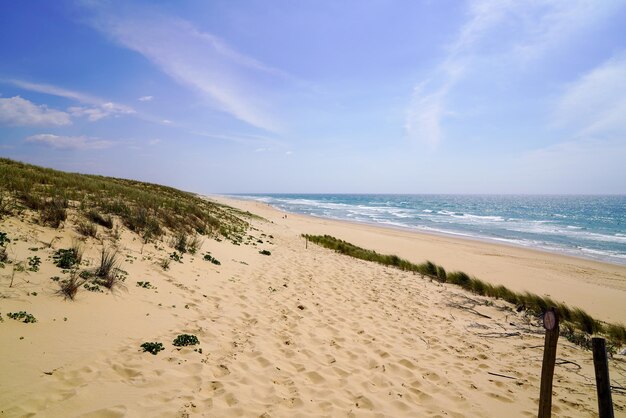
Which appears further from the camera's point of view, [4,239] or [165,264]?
[165,264]

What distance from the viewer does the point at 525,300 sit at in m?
10.1

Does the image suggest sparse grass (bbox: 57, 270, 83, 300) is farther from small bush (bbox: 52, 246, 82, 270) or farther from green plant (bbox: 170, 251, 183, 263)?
green plant (bbox: 170, 251, 183, 263)

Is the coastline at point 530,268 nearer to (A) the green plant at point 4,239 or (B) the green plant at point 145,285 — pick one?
(B) the green plant at point 145,285

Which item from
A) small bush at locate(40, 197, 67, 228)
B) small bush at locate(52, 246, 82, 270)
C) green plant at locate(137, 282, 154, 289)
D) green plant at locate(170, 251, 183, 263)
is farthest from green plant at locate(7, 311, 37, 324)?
green plant at locate(170, 251, 183, 263)

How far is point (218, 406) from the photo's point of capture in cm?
372

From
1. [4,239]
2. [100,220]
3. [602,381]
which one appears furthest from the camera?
[100,220]

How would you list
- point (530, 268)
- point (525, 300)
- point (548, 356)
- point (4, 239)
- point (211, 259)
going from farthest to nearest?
point (530, 268)
point (525, 300)
point (211, 259)
point (4, 239)
point (548, 356)

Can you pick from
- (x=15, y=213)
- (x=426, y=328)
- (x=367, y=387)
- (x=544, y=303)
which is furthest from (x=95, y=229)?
(x=544, y=303)

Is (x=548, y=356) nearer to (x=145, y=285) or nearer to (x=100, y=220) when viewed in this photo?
(x=145, y=285)

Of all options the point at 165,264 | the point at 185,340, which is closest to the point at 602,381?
the point at 185,340

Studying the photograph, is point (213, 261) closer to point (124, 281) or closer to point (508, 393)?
point (124, 281)

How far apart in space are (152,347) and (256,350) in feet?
5.37

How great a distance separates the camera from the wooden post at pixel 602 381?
339 centimetres

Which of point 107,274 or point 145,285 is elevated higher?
point 107,274
